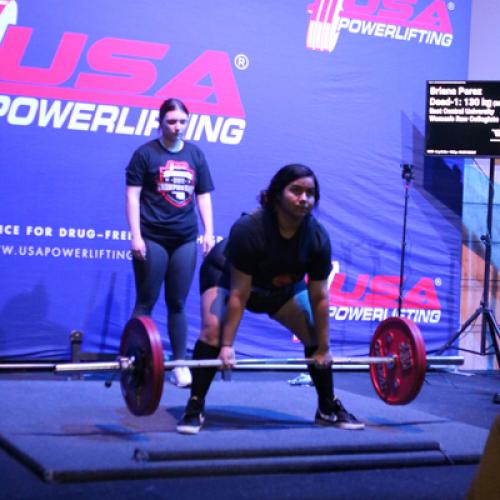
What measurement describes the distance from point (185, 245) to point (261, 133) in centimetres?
140

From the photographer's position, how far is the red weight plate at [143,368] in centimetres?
291

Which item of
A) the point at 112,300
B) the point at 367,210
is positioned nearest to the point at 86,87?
the point at 112,300

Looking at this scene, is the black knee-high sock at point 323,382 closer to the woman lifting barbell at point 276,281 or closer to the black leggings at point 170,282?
the woman lifting barbell at point 276,281

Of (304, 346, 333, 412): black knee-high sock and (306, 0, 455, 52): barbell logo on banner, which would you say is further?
(306, 0, 455, 52): barbell logo on banner

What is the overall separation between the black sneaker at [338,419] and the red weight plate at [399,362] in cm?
20

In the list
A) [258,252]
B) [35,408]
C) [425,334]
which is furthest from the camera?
[425,334]

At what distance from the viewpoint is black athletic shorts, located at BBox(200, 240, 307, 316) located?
3.34 metres

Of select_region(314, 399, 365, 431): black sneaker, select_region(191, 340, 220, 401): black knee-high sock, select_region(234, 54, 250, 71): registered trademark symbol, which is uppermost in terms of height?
select_region(234, 54, 250, 71): registered trademark symbol

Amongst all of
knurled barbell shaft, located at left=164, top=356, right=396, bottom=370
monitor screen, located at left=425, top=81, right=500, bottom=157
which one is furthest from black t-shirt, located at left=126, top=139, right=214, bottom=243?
monitor screen, located at left=425, top=81, right=500, bottom=157

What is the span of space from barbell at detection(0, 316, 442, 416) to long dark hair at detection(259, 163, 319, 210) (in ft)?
2.00

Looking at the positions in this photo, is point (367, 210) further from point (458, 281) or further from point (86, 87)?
point (86, 87)

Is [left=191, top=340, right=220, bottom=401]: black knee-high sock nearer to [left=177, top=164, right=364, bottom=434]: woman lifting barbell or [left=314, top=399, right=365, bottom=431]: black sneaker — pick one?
[left=177, top=164, right=364, bottom=434]: woman lifting barbell

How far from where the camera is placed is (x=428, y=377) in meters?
5.49

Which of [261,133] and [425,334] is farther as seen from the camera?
[425,334]
